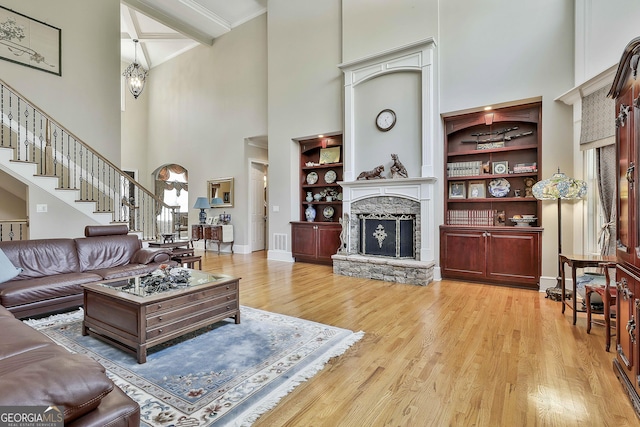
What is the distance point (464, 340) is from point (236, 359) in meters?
1.99

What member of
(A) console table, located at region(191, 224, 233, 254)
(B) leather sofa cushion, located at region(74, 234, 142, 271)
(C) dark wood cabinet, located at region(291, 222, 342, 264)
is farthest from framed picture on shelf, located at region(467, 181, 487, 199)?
Result: (A) console table, located at region(191, 224, 233, 254)

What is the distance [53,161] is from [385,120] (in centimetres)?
605

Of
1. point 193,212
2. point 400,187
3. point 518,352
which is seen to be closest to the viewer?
point 518,352

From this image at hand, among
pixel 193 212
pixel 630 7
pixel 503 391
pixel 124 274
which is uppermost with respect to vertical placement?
pixel 630 7

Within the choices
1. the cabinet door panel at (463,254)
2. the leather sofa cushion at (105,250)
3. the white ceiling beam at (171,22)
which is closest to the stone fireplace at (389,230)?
the cabinet door panel at (463,254)

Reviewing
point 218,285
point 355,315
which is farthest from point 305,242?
point 218,285

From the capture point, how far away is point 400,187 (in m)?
5.54

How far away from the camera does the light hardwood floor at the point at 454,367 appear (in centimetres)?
186

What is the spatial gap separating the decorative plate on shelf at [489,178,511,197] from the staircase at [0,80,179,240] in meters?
6.20

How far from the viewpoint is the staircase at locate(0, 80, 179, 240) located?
16.4ft

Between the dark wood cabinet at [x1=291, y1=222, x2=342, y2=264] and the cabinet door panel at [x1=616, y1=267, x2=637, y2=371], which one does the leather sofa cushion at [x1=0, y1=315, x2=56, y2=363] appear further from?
the dark wood cabinet at [x1=291, y1=222, x2=342, y2=264]

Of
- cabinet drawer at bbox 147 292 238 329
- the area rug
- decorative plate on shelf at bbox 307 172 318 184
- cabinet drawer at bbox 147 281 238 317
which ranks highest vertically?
decorative plate on shelf at bbox 307 172 318 184

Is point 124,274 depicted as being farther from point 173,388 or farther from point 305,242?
point 305,242

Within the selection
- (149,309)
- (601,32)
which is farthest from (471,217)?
(149,309)
